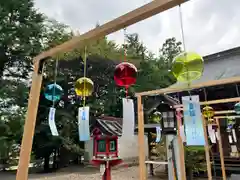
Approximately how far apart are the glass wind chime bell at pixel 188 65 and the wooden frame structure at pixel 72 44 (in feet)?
1.92

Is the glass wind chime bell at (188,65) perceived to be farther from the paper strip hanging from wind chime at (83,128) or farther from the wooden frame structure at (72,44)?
the paper strip hanging from wind chime at (83,128)

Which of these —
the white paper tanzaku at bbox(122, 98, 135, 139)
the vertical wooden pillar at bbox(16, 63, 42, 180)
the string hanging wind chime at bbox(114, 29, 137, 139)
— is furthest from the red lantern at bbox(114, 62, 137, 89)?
the vertical wooden pillar at bbox(16, 63, 42, 180)

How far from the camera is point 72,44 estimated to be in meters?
1.54

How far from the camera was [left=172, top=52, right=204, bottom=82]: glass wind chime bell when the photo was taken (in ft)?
5.27

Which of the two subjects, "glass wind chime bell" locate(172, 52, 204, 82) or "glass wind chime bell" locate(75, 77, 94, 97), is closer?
"glass wind chime bell" locate(172, 52, 204, 82)

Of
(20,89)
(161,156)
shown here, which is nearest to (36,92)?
(161,156)

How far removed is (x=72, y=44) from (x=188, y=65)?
→ 92 centimetres

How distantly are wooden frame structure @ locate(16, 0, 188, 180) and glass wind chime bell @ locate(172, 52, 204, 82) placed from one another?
1.92 feet

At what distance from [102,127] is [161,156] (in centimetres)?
406

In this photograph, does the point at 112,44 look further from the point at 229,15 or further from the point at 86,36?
the point at 86,36

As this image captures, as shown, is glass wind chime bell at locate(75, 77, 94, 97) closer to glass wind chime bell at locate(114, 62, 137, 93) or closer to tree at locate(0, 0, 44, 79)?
Answer: glass wind chime bell at locate(114, 62, 137, 93)

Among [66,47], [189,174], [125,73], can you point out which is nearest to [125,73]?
[125,73]

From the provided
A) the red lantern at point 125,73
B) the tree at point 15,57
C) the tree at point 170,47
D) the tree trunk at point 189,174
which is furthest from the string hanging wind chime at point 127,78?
the tree at point 170,47

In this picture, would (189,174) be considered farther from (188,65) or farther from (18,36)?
(18,36)
